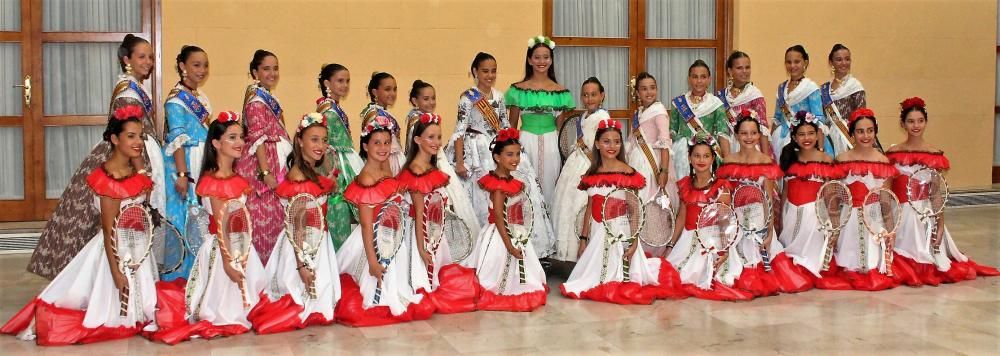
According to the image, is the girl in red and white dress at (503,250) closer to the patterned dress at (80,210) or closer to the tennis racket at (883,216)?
the patterned dress at (80,210)

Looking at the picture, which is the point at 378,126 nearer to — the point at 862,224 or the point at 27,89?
the point at 862,224

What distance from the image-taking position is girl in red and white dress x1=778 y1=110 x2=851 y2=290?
5.52 metres

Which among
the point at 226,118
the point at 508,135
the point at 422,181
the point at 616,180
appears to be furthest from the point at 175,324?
the point at 616,180

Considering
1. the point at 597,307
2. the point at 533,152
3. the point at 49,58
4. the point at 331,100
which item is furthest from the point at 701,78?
the point at 49,58

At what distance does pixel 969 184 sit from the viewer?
10328 mm

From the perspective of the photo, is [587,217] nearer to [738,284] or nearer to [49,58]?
[738,284]

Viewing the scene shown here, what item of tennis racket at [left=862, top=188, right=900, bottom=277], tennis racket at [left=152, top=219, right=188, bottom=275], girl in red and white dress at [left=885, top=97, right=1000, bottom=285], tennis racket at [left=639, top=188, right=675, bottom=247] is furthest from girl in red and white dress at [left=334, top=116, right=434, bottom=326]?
girl in red and white dress at [left=885, top=97, right=1000, bottom=285]

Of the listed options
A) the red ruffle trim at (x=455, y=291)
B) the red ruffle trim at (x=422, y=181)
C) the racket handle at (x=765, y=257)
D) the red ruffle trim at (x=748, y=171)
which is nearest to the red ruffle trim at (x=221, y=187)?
the red ruffle trim at (x=422, y=181)

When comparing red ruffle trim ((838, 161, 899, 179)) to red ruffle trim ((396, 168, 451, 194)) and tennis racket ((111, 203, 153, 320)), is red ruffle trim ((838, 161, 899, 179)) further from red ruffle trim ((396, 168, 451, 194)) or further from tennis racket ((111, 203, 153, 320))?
tennis racket ((111, 203, 153, 320))

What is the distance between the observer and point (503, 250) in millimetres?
5164

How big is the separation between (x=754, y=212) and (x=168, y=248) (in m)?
3.10

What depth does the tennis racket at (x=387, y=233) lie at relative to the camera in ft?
15.6

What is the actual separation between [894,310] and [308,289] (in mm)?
2869

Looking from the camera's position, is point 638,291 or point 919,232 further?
point 919,232
